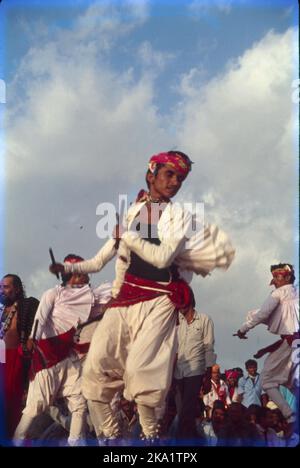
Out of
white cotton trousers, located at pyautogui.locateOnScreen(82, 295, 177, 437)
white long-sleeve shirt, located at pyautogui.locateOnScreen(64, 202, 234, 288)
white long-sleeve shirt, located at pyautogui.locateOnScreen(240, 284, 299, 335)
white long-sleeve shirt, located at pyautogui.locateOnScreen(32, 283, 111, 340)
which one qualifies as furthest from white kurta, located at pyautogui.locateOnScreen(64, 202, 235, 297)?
white long-sleeve shirt, located at pyautogui.locateOnScreen(240, 284, 299, 335)

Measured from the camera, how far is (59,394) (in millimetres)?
6301

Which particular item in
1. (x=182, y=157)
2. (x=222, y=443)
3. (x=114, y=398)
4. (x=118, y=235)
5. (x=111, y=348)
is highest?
(x=182, y=157)

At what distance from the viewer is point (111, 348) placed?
517cm

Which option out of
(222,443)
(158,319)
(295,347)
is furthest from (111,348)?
(295,347)

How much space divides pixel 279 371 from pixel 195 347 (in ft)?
2.55

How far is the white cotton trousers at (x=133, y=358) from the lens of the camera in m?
5.06

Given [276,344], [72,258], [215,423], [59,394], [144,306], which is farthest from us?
[59,394]

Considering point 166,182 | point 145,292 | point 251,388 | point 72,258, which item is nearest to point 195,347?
point 251,388

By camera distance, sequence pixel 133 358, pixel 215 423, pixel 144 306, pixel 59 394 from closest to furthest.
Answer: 1. pixel 133 358
2. pixel 144 306
3. pixel 215 423
4. pixel 59 394

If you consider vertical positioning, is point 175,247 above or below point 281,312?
above

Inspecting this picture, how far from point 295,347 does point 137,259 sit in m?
1.73

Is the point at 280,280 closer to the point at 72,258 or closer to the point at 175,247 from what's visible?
the point at 175,247

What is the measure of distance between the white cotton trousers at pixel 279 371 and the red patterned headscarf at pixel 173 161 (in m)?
1.82

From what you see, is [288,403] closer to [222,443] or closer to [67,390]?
[222,443]
